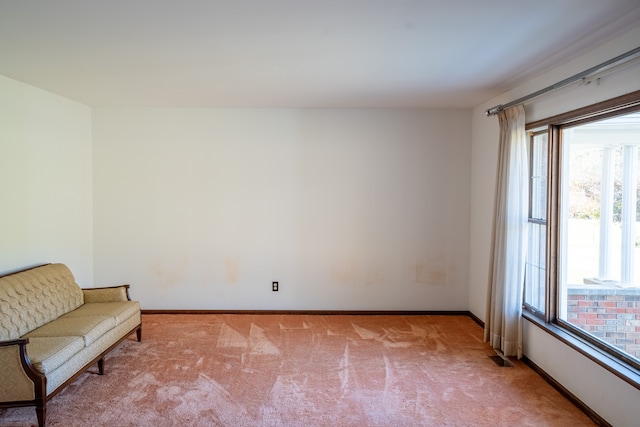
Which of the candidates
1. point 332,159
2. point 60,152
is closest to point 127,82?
point 60,152

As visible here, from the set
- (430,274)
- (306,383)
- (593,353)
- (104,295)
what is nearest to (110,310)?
(104,295)

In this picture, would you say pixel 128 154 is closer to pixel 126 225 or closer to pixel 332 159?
pixel 126 225

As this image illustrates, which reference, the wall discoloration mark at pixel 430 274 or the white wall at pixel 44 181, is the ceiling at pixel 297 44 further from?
the wall discoloration mark at pixel 430 274

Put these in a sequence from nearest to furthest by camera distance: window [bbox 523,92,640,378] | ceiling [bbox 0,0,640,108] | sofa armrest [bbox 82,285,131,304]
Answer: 1. ceiling [bbox 0,0,640,108]
2. window [bbox 523,92,640,378]
3. sofa armrest [bbox 82,285,131,304]

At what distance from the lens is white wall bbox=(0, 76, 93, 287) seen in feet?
11.5

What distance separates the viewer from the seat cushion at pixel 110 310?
137 inches

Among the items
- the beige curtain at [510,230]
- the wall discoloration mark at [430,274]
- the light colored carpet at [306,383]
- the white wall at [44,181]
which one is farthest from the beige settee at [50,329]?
the beige curtain at [510,230]

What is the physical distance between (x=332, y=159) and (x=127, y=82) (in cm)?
232

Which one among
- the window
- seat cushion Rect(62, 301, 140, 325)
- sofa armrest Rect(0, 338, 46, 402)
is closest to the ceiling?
the window

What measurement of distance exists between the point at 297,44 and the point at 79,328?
268 cm

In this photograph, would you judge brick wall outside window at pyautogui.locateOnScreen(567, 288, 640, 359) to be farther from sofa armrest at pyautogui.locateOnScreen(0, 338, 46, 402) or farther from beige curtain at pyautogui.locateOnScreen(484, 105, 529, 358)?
sofa armrest at pyautogui.locateOnScreen(0, 338, 46, 402)

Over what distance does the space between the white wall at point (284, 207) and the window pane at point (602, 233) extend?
150 cm

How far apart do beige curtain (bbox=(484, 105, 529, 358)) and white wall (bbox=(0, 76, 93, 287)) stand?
439cm

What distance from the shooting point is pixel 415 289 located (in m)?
4.90
